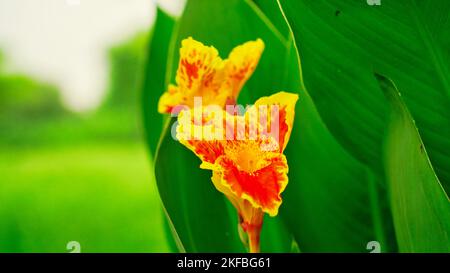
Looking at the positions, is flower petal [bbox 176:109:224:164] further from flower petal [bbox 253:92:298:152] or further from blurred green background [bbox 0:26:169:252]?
blurred green background [bbox 0:26:169:252]

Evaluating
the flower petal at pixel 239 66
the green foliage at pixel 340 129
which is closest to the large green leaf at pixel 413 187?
the green foliage at pixel 340 129

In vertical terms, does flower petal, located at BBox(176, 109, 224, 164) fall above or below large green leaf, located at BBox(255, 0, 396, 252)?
above

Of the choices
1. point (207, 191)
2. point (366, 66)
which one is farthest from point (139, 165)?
point (366, 66)

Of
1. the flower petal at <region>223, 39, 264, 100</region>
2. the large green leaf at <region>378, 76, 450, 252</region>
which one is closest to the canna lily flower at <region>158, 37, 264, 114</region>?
the flower petal at <region>223, 39, 264, 100</region>

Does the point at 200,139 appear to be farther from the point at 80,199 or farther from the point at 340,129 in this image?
the point at 80,199

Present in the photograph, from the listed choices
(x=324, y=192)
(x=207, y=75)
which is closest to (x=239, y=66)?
(x=207, y=75)

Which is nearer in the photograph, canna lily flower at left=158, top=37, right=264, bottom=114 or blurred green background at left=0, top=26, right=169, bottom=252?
canna lily flower at left=158, top=37, right=264, bottom=114
